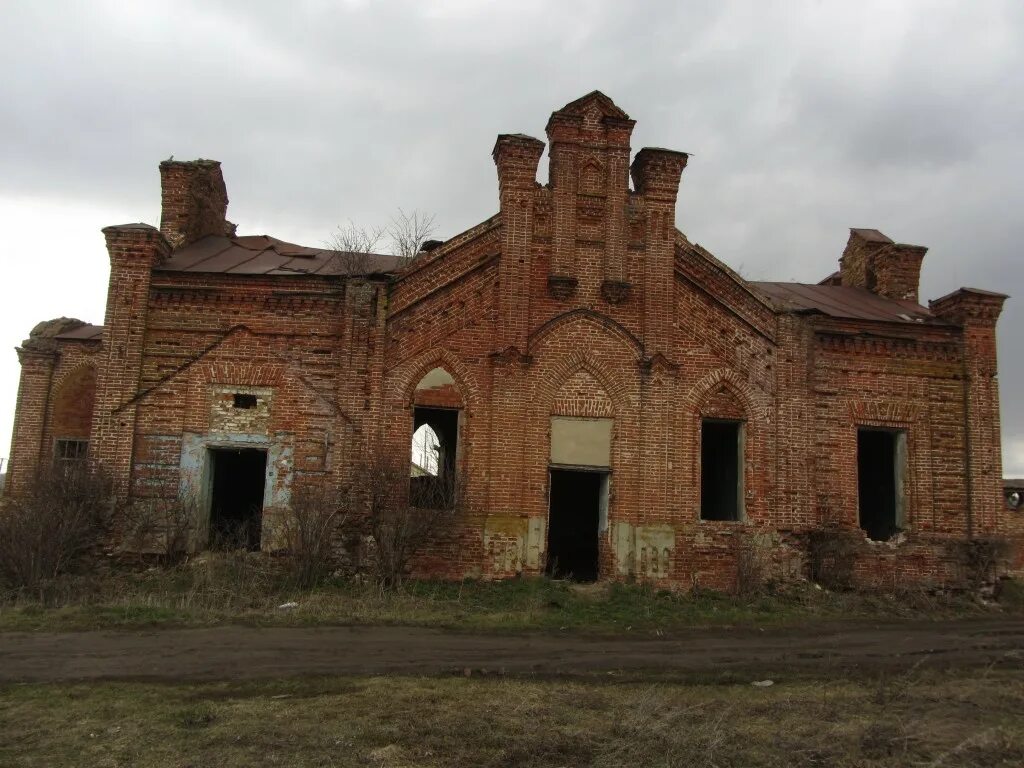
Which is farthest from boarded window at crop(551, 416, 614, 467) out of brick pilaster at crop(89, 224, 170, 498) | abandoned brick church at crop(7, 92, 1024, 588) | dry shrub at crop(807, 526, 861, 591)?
brick pilaster at crop(89, 224, 170, 498)

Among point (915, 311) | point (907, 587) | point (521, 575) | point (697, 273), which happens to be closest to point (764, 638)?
point (521, 575)

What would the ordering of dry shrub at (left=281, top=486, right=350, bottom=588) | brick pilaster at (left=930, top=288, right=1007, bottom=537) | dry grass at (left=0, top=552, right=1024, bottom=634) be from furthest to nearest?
brick pilaster at (left=930, top=288, right=1007, bottom=537), dry shrub at (left=281, top=486, right=350, bottom=588), dry grass at (left=0, top=552, right=1024, bottom=634)

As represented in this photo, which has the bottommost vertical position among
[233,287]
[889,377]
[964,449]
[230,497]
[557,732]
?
[557,732]

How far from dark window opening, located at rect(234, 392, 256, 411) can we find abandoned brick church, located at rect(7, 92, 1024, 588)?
27 mm

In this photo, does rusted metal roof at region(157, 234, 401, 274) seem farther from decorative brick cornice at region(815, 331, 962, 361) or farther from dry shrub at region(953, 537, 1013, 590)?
dry shrub at region(953, 537, 1013, 590)

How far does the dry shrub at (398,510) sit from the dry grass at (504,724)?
4660 millimetres

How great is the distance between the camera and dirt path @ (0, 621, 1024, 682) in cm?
889

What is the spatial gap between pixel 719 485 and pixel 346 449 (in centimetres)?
766

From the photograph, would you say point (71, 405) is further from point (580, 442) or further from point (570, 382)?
point (580, 442)

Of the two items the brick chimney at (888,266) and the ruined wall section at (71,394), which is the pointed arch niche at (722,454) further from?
the ruined wall section at (71,394)

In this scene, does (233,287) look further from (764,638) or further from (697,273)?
(764,638)

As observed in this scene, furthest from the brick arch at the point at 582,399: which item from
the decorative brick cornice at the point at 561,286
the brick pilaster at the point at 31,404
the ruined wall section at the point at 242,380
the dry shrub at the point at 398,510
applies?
the brick pilaster at the point at 31,404

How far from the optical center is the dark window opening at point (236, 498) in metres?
13.9

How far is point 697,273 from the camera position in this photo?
49.6ft
